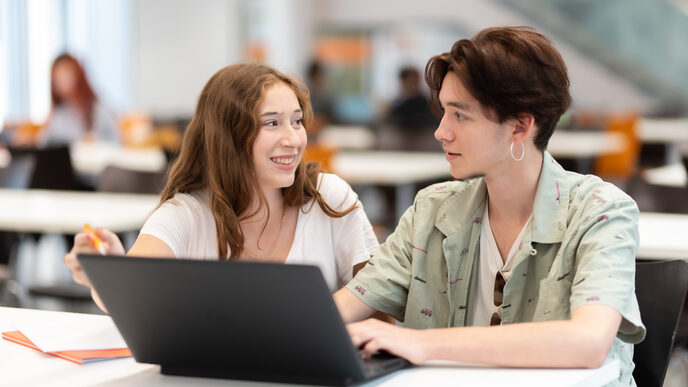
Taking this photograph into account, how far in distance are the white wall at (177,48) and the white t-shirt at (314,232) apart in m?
10.1

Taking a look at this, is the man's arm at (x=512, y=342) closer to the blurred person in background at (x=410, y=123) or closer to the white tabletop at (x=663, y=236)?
the white tabletop at (x=663, y=236)

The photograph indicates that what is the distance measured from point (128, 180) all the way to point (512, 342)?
9.73 ft

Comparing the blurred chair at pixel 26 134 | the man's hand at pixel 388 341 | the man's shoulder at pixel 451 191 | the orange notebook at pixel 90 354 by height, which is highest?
the man's shoulder at pixel 451 191

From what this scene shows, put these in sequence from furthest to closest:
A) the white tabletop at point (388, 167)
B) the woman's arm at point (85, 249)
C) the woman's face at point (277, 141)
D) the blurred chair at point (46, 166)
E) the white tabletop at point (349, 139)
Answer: the white tabletop at point (349, 139) < the white tabletop at point (388, 167) < the blurred chair at point (46, 166) < the woman's face at point (277, 141) < the woman's arm at point (85, 249)

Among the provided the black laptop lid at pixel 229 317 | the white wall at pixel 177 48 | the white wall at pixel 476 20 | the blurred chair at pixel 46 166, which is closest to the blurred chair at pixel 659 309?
the black laptop lid at pixel 229 317

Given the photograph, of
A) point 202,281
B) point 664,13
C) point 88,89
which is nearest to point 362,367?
point 202,281

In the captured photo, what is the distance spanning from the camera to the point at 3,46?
31.7 ft

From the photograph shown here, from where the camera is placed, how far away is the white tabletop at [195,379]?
146 cm

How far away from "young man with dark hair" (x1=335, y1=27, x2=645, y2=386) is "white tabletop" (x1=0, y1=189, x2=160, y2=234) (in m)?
1.39

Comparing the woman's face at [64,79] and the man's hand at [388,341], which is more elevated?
the man's hand at [388,341]

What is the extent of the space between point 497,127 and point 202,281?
699mm

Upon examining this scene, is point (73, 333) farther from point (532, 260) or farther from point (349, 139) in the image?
point (349, 139)

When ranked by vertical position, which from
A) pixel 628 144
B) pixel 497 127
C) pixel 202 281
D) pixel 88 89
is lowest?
pixel 628 144

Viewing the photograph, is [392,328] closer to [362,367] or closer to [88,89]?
[362,367]
